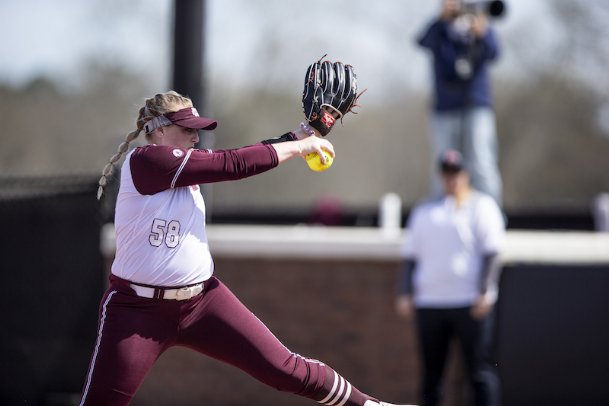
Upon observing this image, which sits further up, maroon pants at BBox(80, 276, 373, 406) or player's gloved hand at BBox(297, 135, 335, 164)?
player's gloved hand at BBox(297, 135, 335, 164)

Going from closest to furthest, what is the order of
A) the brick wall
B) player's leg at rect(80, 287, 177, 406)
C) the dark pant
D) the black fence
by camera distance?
1. player's leg at rect(80, 287, 177, 406)
2. the dark pant
3. the black fence
4. the brick wall

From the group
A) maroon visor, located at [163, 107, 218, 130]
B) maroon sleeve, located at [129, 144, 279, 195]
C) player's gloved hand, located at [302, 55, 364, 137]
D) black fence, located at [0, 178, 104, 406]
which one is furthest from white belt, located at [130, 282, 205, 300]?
black fence, located at [0, 178, 104, 406]

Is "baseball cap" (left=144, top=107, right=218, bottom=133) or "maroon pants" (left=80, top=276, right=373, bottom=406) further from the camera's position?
"baseball cap" (left=144, top=107, right=218, bottom=133)

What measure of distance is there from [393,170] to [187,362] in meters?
9.66

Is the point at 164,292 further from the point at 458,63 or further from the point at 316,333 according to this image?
the point at 316,333

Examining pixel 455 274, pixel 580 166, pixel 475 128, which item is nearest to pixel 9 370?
pixel 455 274

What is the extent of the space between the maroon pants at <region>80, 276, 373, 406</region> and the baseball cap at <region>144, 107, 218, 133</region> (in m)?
0.76

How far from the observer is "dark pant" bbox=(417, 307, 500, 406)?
7477 millimetres

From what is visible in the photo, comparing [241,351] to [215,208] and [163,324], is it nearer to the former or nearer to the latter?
[163,324]

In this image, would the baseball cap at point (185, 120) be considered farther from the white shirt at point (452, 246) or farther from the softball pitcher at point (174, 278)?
the white shirt at point (452, 246)

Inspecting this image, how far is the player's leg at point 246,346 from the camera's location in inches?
193

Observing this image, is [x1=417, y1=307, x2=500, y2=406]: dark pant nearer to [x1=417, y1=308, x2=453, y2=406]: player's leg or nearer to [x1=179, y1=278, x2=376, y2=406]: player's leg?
[x1=417, y1=308, x2=453, y2=406]: player's leg

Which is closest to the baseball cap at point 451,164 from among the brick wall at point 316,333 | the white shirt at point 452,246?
the white shirt at point 452,246

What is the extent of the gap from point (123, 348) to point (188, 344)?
38 cm
